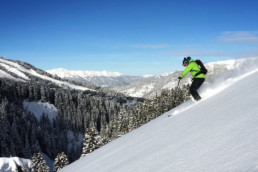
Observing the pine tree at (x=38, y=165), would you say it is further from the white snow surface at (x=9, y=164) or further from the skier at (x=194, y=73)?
the skier at (x=194, y=73)

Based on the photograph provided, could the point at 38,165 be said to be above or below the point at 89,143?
below

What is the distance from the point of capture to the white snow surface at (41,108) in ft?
429

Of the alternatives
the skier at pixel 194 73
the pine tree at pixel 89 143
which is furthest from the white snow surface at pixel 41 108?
the skier at pixel 194 73

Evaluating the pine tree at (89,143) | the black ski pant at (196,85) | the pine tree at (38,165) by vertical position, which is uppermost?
the black ski pant at (196,85)

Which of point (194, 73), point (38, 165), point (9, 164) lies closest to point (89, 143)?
point (38, 165)

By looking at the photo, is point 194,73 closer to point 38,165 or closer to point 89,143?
point 89,143

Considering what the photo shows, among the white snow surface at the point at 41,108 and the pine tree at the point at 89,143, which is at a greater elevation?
the pine tree at the point at 89,143

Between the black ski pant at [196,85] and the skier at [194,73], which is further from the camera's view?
the black ski pant at [196,85]

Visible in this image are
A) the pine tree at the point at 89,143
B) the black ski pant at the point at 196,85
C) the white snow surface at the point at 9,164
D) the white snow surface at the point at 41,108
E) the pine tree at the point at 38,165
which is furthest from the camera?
the white snow surface at the point at 41,108

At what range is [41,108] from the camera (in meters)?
135

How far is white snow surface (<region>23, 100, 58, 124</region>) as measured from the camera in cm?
13073

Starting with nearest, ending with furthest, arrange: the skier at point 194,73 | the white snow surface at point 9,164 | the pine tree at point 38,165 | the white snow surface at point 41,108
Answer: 1. the skier at point 194,73
2. the white snow surface at point 9,164
3. the pine tree at point 38,165
4. the white snow surface at point 41,108

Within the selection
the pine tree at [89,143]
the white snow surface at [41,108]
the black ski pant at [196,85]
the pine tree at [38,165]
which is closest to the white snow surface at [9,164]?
the pine tree at [38,165]

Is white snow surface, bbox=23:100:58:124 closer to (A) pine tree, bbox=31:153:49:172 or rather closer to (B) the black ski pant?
(A) pine tree, bbox=31:153:49:172
